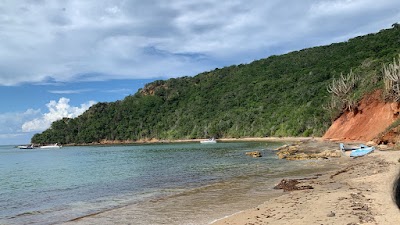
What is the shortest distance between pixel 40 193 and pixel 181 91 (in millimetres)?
136468

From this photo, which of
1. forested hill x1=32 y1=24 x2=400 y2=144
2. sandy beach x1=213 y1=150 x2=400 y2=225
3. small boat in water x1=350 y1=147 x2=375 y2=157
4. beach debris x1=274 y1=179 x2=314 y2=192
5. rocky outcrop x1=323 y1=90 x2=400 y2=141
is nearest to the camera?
sandy beach x1=213 y1=150 x2=400 y2=225

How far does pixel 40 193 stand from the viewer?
71.1 ft

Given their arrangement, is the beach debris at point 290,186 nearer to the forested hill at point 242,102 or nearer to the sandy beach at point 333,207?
the sandy beach at point 333,207

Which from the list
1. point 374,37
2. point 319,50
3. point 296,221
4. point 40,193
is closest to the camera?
point 296,221

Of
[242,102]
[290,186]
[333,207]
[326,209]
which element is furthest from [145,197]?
[242,102]

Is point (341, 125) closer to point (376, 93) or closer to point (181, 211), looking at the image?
point (376, 93)

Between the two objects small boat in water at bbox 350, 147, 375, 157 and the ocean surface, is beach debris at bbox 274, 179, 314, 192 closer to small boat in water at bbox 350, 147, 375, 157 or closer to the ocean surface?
the ocean surface

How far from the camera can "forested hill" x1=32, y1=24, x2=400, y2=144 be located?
90.8 metres

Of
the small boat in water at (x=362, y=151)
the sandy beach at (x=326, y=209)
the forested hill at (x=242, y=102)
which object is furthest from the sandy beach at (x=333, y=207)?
the forested hill at (x=242, y=102)

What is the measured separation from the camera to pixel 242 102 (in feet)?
402

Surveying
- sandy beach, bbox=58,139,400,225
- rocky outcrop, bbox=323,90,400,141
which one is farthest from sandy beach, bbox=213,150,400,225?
rocky outcrop, bbox=323,90,400,141

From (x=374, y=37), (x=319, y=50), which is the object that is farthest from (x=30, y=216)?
(x=319, y=50)

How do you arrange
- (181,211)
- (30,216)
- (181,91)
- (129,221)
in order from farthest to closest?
1. (181,91)
2. (30,216)
3. (181,211)
4. (129,221)

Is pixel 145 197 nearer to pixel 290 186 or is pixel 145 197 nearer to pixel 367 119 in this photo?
pixel 290 186
